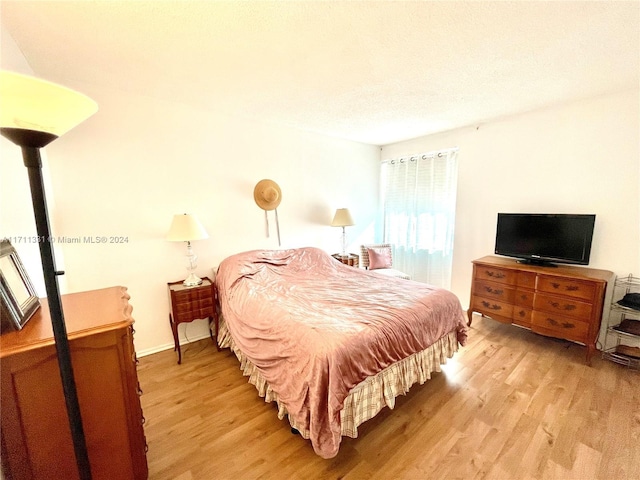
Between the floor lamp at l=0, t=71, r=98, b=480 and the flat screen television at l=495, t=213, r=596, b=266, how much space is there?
3.55m

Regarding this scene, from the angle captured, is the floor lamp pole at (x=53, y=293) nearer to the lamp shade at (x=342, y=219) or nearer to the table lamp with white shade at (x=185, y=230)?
the table lamp with white shade at (x=185, y=230)

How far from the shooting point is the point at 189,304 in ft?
8.08

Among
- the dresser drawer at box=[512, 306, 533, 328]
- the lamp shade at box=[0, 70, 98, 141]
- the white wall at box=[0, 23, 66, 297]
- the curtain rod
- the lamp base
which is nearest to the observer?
the lamp shade at box=[0, 70, 98, 141]

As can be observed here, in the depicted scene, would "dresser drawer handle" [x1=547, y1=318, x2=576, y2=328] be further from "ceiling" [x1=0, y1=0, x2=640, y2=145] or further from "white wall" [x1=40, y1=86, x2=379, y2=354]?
"white wall" [x1=40, y1=86, x2=379, y2=354]

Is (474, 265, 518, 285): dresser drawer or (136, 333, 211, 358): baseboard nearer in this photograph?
(136, 333, 211, 358): baseboard

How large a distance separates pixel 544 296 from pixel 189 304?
342 cm

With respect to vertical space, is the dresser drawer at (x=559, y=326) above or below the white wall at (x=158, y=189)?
below

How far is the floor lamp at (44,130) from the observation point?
2.26 ft

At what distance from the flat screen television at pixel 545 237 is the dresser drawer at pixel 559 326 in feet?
1.83

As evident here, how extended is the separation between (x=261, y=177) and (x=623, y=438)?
362 cm

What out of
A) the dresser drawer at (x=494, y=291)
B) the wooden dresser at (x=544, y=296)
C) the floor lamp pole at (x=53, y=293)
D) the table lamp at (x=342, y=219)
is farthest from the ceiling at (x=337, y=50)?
the dresser drawer at (x=494, y=291)

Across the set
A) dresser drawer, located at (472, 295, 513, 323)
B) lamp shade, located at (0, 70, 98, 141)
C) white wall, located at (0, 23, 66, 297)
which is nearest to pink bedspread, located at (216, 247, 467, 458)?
dresser drawer, located at (472, 295, 513, 323)

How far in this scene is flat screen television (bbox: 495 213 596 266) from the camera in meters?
2.49

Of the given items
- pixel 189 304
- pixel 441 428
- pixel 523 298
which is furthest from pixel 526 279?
pixel 189 304
